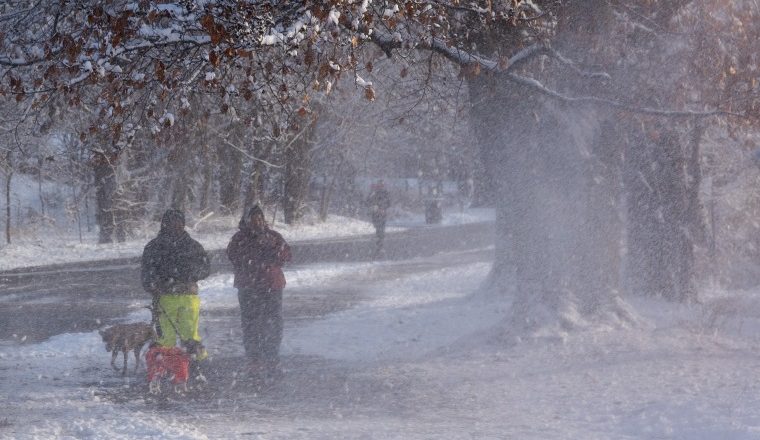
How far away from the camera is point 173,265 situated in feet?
29.1

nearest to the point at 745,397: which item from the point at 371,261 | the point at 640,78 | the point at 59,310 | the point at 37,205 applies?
the point at 640,78

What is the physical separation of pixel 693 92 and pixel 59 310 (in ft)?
33.6

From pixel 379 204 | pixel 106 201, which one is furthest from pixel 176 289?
pixel 106 201

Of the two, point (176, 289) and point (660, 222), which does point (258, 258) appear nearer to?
point (176, 289)

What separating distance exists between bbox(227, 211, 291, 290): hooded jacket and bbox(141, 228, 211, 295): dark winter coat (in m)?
0.66

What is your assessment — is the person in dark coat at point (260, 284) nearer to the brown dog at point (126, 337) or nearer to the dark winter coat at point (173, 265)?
the dark winter coat at point (173, 265)

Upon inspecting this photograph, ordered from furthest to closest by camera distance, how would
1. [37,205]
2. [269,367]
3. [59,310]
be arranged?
1. [37,205]
2. [59,310]
3. [269,367]

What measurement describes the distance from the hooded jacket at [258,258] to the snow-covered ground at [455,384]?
109 centimetres

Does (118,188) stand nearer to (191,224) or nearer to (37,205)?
(191,224)

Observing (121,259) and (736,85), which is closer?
(736,85)

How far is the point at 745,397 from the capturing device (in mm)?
7961

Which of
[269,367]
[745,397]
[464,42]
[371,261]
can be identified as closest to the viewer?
[745,397]

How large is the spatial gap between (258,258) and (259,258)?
14mm

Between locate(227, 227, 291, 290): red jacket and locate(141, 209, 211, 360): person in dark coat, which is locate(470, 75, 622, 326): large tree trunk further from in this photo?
locate(141, 209, 211, 360): person in dark coat
